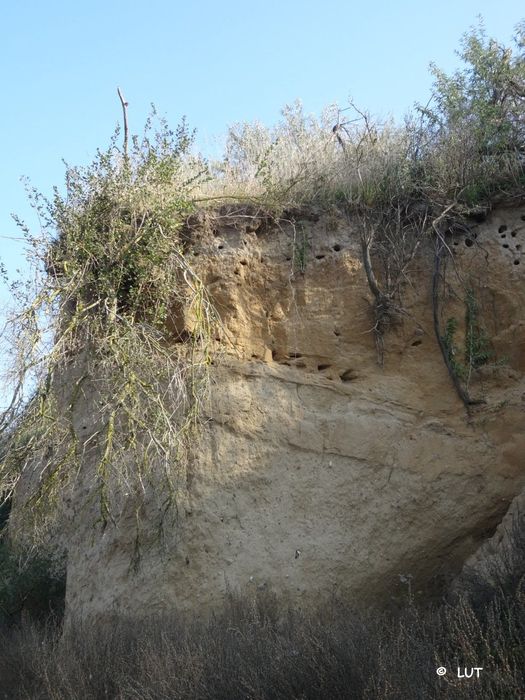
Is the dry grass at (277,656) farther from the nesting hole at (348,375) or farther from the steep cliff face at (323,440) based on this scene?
the nesting hole at (348,375)

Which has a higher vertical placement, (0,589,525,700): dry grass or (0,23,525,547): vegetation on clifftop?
(0,23,525,547): vegetation on clifftop

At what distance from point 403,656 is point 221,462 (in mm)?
2937

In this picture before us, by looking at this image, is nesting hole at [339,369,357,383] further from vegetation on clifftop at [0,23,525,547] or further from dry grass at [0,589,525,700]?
dry grass at [0,589,525,700]

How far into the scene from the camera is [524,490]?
281 inches

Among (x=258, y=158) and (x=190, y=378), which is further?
(x=258, y=158)

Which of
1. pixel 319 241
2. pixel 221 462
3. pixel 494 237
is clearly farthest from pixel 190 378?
pixel 494 237

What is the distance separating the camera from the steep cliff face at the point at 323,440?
23.8 ft

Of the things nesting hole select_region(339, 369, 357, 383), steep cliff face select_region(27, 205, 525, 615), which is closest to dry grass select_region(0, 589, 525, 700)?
steep cliff face select_region(27, 205, 525, 615)

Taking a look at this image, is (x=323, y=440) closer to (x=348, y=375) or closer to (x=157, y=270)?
(x=348, y=375)

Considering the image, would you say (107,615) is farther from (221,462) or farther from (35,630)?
(221,462)

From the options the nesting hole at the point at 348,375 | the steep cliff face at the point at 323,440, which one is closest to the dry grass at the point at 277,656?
the steep cliff face at the point at 323,440

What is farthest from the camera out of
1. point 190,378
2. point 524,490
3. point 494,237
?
point 494,237

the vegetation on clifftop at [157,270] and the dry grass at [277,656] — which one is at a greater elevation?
the vegetation on clifftop at [157,270]

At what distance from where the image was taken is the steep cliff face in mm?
7254
